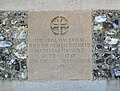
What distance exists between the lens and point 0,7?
10344mm

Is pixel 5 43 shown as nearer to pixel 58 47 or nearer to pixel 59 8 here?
pixel 58 47

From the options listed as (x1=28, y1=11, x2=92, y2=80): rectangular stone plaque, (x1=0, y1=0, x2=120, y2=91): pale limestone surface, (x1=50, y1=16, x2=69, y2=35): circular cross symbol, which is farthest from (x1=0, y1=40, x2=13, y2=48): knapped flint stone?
(x1=50, y1=16, x2=69, y2=35): circular cross symbol

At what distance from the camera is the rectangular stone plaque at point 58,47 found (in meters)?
10.2

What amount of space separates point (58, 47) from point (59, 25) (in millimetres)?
386

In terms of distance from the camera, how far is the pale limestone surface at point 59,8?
1024 cm

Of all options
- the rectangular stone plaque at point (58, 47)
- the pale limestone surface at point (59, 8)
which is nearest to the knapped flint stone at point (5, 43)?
the rectangular stone plaque at point (58, 47)

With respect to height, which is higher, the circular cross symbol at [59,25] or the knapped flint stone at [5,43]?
the circular cross symbol at [59,25]

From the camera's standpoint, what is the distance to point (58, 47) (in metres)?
10.3

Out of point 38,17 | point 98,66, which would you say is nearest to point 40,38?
point 38,17

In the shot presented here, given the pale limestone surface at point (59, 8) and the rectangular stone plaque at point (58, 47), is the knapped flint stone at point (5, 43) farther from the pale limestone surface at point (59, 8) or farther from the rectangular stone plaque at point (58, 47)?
the pale limestone surface at point (59, 8)

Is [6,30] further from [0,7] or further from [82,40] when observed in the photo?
[82,40]

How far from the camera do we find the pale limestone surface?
33.6ft

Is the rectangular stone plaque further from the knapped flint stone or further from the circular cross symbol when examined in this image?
the knapped flint stone

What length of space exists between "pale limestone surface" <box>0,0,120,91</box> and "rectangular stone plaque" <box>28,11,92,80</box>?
0.09 meters
